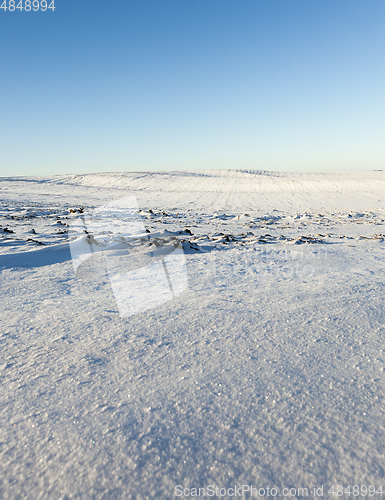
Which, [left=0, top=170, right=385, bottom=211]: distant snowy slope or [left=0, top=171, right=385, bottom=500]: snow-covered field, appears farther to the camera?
[left=0, top=170, right=385, bottom=211]: distant snowy slope

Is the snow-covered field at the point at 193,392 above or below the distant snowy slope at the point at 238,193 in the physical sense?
above

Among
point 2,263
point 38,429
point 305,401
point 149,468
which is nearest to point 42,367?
point 38,429

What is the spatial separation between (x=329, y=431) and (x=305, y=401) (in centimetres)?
13

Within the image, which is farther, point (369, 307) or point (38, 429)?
point (369, 307)

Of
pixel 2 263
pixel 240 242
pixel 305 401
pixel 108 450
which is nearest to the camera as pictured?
pixel 108 450

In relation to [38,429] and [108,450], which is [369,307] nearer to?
[108,450]

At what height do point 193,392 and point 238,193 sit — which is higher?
point 193,392

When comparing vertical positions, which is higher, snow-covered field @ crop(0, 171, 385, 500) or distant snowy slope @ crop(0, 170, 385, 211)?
snow-covered field @ crop(0, 171, 385, 500)

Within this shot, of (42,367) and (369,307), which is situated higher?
(42,367)

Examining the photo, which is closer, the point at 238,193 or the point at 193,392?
the point at 193,392

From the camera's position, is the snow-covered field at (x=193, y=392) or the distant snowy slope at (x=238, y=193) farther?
the distant snowy slope at (x=238, y=193)

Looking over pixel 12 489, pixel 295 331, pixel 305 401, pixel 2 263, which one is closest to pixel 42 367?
pixel 12 489

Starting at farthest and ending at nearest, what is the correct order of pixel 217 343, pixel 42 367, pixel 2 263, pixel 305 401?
pixel 2 263
pixel 217 343
pixel 42 367
pixel 305 401

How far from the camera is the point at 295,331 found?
1.61m
